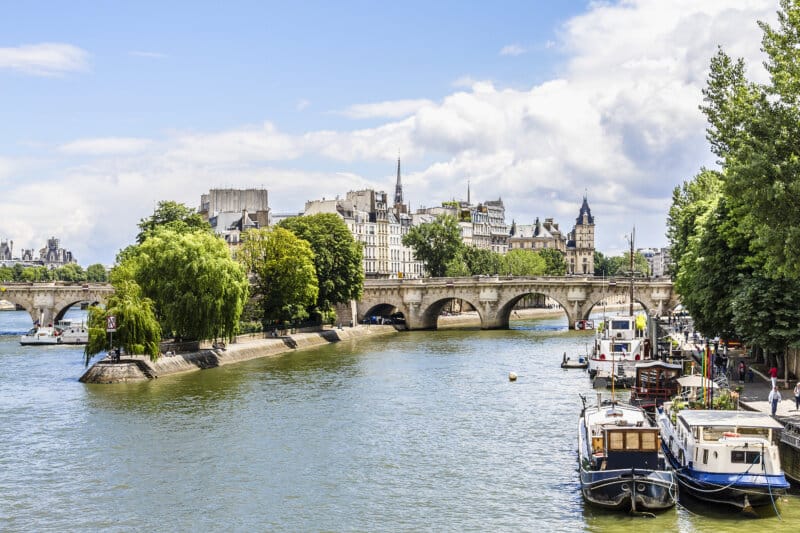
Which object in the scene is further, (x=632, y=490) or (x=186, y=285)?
(x=186, y=285)

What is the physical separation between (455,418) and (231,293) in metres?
28.1

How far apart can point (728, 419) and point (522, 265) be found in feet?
492

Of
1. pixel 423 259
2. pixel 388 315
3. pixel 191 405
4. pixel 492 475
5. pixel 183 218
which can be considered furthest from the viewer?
pixel 423 259

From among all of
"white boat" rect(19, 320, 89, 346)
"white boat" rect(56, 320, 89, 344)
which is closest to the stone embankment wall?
"white boat" rect(56, 320, 89, 344)

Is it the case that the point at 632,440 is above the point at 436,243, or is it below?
below

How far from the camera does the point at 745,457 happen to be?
3200 cm

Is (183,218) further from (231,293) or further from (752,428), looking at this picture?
(752,428)

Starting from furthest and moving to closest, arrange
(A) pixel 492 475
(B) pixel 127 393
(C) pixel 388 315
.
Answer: (C) pixel 388 315 < (B) pixel 127 393 < (A) pixel 492 475

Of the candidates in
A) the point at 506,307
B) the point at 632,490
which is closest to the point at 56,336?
the point at 506,307

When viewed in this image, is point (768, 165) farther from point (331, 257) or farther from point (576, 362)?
point (331, 257)

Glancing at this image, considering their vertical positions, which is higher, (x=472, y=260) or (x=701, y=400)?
(x=472, y=260)

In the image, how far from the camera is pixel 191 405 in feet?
175

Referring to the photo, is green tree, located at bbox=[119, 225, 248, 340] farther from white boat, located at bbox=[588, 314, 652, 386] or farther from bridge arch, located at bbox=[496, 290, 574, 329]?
bridge arch, located at bbox=[496, 290, 574, 329]

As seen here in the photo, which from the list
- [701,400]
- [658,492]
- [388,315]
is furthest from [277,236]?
[658,492]
